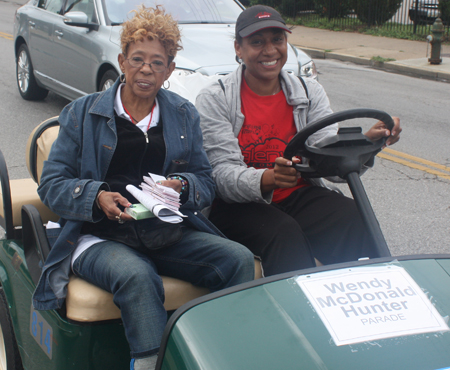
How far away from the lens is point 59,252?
1.96 m

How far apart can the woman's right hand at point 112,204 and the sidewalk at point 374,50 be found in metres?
10.1

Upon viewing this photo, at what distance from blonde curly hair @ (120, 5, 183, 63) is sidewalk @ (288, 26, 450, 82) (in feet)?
31.5

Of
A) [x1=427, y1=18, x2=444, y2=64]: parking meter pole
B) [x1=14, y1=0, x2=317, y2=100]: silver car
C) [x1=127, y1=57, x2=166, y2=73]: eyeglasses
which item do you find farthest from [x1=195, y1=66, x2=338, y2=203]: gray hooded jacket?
[x1=427, y1=18, x2=444, y2=64]: parking meter pole

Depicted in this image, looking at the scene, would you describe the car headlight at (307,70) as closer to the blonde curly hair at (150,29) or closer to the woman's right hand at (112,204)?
the blonde curly hair at (150,29)

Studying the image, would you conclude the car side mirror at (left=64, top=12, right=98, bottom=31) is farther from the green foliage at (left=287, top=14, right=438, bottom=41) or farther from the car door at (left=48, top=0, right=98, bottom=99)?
the green foliage at (left=287, top=14, right=438, bottom=41)

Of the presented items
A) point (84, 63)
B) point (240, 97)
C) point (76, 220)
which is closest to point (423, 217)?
point (240, 97)

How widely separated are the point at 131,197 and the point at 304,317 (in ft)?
3.06

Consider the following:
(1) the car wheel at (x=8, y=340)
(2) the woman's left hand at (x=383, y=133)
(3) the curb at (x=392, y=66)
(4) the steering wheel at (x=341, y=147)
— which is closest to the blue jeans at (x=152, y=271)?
(4) the steering wheel at (x=341, y=147)

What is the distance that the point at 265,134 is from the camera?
2.54 metres

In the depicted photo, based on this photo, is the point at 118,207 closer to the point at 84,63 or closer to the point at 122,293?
the point at 122,293

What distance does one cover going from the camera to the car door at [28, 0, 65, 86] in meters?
7.05

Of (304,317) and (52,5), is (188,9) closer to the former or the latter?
(52,5)

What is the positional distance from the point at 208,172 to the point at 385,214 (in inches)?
97.5

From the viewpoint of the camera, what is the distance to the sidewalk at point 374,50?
11398mm
